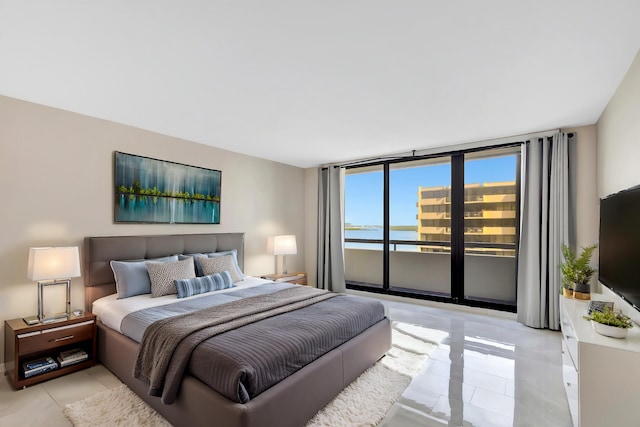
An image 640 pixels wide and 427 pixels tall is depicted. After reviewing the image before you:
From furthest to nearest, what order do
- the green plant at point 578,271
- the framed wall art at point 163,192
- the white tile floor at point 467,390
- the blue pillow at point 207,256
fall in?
the blue pillow at point 207,256, the framed wall art at point 163,192, the green plant at point 578,271, the white tile floor at point 467,390

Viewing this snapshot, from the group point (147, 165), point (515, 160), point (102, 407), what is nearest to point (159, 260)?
point (147, 165)

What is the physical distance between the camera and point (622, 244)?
6.63 feet

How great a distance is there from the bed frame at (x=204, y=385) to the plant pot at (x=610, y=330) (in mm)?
1574

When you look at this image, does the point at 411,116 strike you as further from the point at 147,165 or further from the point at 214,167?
the point at 147,165

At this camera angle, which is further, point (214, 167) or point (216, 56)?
point (214, 167)

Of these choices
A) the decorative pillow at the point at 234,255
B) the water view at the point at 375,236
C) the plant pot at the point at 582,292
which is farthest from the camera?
the water view at the point at 375,236

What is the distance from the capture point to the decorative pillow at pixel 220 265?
3721 millimetres

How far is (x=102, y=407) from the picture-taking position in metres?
2.19

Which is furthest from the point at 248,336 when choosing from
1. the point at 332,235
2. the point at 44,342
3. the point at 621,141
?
the point at 332,235

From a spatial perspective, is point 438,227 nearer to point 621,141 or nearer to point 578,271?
point 578,271

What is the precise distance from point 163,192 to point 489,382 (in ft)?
13.0

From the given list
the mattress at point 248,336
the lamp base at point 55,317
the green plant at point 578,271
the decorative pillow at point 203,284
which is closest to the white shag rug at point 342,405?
the mattress at point 248,336

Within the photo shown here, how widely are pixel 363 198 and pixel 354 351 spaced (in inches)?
154

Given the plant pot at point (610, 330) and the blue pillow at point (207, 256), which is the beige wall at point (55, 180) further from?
the plant pot at point (610, 330)
